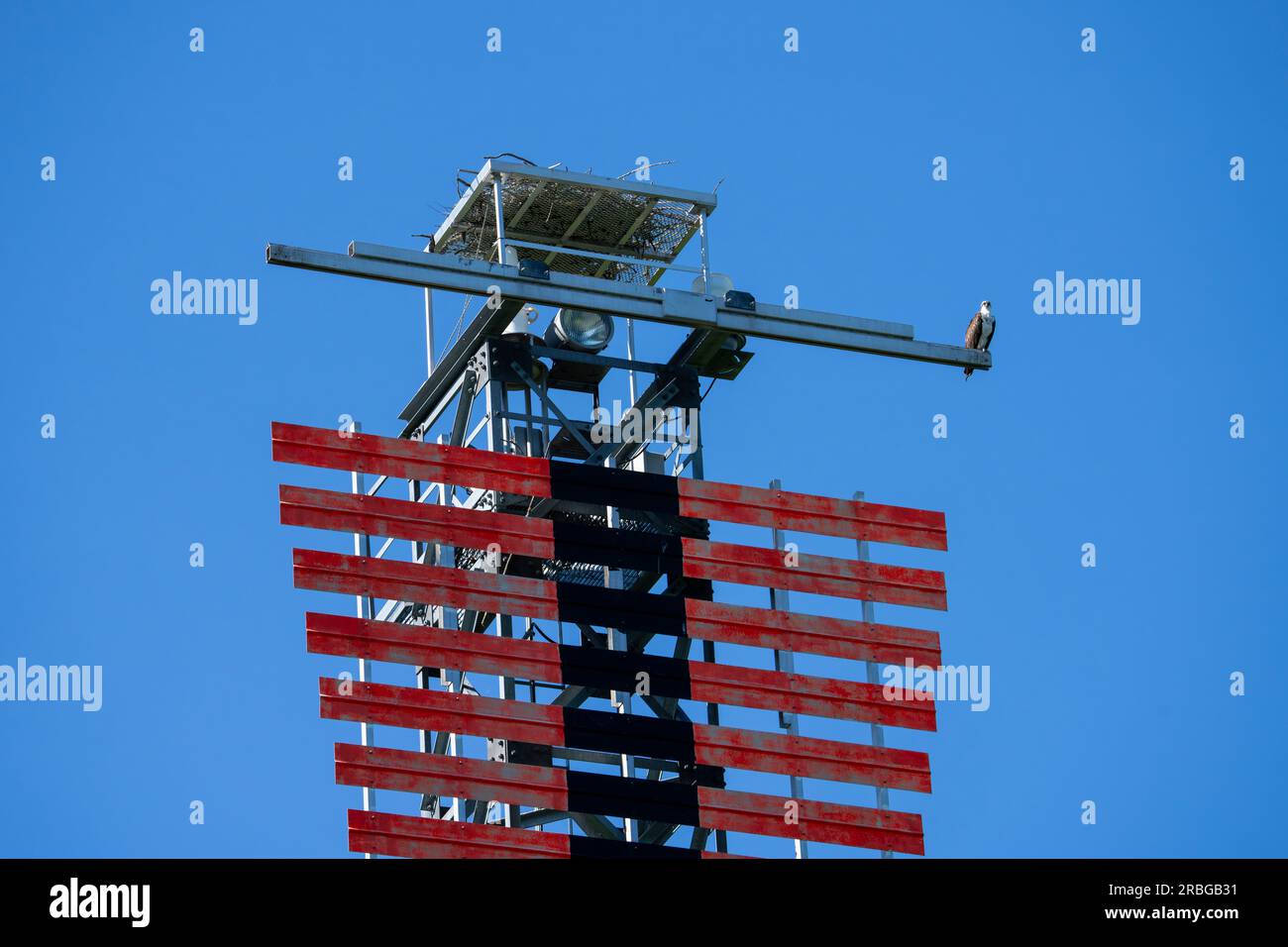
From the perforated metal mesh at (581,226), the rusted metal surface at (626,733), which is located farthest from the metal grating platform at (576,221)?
the rusted metal surface at (626,733)

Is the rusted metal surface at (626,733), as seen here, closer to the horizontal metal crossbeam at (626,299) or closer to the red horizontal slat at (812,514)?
the red horizontal slat at (812,514)

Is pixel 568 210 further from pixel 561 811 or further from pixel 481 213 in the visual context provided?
pixel 561 811

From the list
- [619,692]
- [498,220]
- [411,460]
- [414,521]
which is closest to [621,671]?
[619,692]

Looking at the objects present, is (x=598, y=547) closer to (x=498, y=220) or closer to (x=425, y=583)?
(x=425, y=583)

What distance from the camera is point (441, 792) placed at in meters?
67.2

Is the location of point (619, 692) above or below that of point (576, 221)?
below

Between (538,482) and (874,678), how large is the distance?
8212mm

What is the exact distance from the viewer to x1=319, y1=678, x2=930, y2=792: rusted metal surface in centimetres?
6750

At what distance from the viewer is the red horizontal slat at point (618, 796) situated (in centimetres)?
6688

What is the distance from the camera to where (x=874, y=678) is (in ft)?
239

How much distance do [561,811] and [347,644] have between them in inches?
205

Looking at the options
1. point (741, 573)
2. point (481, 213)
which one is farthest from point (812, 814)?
point (481, 213)

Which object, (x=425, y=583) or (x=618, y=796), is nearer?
(x=618, y=796)

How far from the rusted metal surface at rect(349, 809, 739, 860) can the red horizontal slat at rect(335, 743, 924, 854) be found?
872 mm
